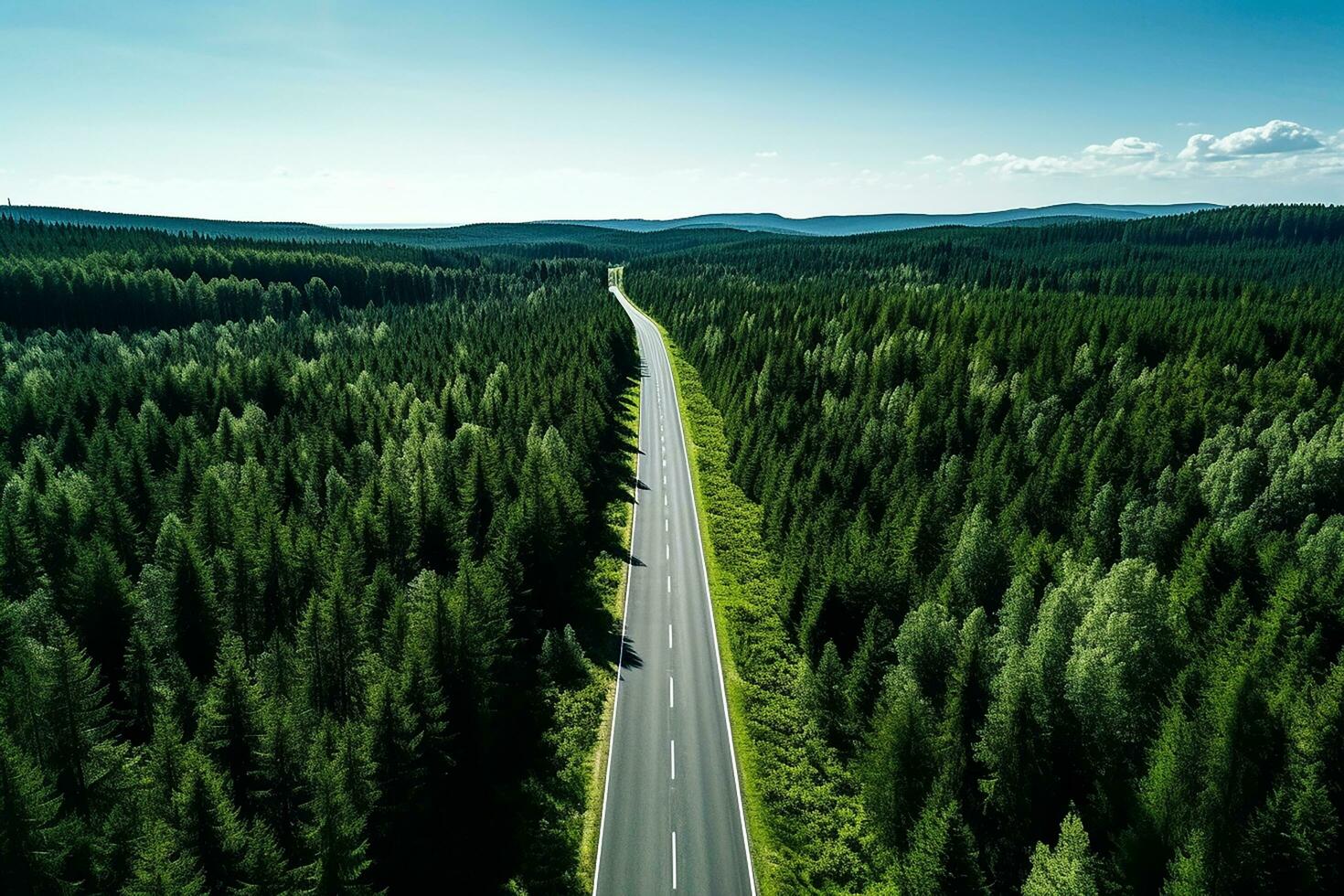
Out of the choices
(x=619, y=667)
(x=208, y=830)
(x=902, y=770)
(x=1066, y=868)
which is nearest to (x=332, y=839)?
(x=208, y=830)

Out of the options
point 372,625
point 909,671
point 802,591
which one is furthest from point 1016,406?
point 372,625

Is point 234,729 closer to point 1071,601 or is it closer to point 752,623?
point 752,623

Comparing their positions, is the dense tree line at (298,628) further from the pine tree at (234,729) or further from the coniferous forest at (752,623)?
the coniferous forest at (752,623)

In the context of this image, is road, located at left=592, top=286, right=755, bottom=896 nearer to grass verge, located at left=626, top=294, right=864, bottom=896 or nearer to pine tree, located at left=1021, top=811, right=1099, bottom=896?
grass verge, located at left=626, top=294, right=864, bottom=896

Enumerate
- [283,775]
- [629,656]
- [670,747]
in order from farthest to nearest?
[629,656] < [670,747] < [283,775]

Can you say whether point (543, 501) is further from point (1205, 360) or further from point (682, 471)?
point (1205, 360)

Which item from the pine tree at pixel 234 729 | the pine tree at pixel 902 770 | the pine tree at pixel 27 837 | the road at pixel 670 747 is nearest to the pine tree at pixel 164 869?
the pine tree at pixel 27 837
